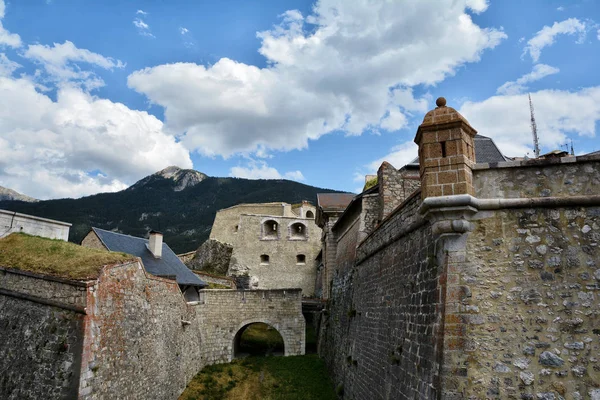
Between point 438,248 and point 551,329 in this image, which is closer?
point 551,329

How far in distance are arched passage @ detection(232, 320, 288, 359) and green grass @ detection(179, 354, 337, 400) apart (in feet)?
6.06

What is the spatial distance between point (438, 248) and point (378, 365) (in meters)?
4.75

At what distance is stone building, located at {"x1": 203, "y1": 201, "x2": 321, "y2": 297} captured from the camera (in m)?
35.2

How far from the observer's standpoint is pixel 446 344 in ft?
16.9

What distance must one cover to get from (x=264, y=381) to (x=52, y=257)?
35.5 ft

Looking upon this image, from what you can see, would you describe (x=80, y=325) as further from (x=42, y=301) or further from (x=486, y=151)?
(x=486, y=151)

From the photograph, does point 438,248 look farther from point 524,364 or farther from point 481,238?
point 524,364

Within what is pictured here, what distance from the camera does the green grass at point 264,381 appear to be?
15828 mm

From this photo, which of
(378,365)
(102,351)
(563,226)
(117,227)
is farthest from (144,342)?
(117,227)

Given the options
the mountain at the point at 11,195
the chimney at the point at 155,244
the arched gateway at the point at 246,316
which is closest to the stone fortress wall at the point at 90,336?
the chimney at the point at 155,244

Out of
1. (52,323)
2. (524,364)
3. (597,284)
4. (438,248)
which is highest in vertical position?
(438,248)

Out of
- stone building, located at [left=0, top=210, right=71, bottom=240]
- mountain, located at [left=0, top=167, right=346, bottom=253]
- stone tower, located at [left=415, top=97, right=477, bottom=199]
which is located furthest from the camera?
mountain, located at [left=0, top=167, right=346, bottom=253]

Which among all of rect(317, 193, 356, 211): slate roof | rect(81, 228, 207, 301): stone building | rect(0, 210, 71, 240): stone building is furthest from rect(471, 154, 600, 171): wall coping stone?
rect(317, 193, 356, 211): slate roof

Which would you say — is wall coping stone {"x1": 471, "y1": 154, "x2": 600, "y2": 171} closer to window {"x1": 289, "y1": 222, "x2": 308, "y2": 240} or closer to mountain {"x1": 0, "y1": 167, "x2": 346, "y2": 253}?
window {"x1": 289, "y1": 222, "x2": 308, "y2": 240}
